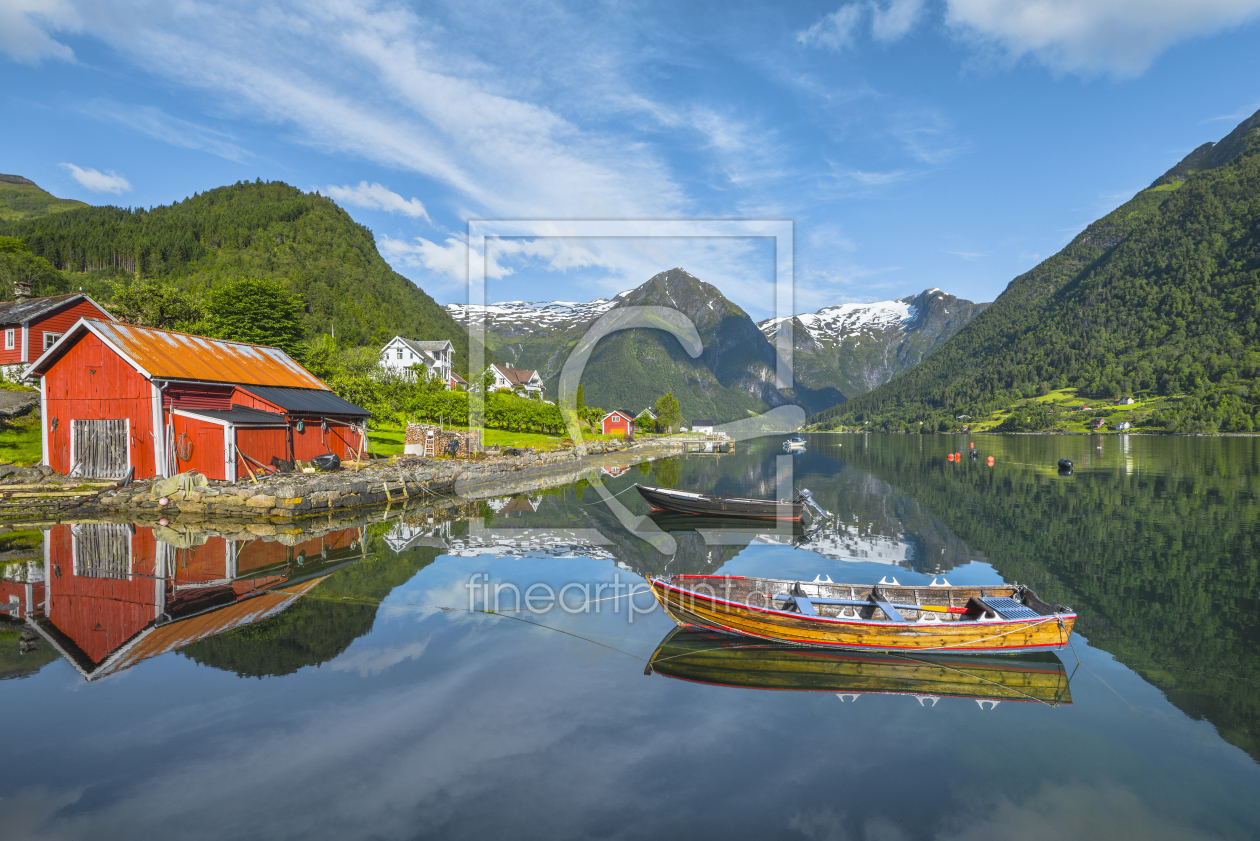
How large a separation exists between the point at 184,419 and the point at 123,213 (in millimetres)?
172899

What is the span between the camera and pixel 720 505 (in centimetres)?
3484

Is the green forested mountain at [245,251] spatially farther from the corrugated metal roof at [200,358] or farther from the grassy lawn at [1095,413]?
the grassy lawn at [1095,413]

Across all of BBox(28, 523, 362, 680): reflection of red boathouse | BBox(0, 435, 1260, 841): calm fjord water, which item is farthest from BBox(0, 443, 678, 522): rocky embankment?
BBox(0, 435, 1260, 841): calm fjord water

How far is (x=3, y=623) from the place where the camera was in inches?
558

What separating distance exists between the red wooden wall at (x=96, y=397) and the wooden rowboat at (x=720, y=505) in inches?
1039

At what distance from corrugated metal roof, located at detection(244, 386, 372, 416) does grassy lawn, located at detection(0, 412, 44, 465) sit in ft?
38.5

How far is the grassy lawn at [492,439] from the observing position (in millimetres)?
52219

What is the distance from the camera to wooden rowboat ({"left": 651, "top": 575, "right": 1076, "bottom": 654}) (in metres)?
14.1

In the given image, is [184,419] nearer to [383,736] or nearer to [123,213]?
[383,736]

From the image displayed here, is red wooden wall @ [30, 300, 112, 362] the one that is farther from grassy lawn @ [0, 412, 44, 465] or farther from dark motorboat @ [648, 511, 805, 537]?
dark motorboat @ [648, 511, 805, 537]

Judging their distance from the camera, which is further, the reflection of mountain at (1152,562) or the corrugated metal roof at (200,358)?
the corrugated metal roof at (200,358)

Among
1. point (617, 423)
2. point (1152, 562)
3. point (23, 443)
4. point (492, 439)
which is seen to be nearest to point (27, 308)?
point (23, 443)

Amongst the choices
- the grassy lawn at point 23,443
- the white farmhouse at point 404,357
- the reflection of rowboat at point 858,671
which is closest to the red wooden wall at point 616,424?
the white farmhouse at point 404,357

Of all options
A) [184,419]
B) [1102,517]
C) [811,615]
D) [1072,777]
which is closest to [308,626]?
[811,615]
